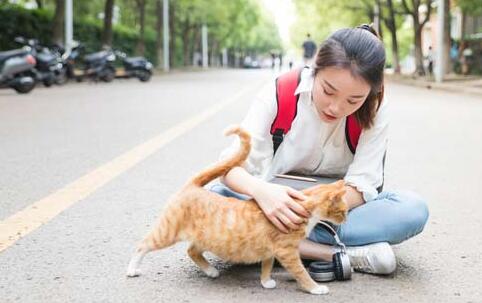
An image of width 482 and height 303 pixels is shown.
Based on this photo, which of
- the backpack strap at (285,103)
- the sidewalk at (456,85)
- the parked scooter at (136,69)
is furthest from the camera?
the parked scooter at (136,69)

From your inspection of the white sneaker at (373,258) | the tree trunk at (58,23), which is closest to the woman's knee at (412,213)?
the white sneaker at (373,258)

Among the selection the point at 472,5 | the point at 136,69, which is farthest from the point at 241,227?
the point at 136,69

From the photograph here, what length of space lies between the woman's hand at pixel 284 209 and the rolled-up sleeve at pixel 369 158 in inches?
16.5

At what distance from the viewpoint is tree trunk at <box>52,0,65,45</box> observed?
23.8 metres

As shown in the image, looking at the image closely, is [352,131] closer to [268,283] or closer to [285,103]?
[285,103]

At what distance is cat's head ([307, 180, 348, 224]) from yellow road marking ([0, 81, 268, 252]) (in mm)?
1519

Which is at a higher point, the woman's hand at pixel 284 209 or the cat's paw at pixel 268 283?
the woman's hand at pixel 284 209

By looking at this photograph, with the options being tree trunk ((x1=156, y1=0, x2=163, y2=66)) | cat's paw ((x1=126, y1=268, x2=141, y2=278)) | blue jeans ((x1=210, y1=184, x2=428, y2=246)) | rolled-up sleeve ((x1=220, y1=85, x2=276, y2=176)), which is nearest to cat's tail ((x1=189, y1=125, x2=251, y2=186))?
rolled-up sleeve ((x1=220, y1=85, x2=276, y2=176))

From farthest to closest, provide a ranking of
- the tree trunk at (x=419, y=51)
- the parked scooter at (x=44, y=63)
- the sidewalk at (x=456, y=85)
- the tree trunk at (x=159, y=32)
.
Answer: the tree trunk at (x=159, y=32) → the tree trunk at (x=419, y=51) → the sidewalk at (x=456, y=85) → the parked scooter at (x=44, y=63)

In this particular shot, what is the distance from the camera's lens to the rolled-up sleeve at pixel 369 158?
307cm

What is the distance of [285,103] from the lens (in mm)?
3062

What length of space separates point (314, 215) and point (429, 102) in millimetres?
13178

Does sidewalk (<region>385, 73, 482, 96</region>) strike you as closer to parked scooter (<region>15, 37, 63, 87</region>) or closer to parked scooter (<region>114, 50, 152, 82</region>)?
parked scooter (<region>114, 50, 152, 82</region>)

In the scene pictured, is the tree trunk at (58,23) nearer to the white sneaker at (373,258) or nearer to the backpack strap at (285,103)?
the backpack strap at (285,103)
